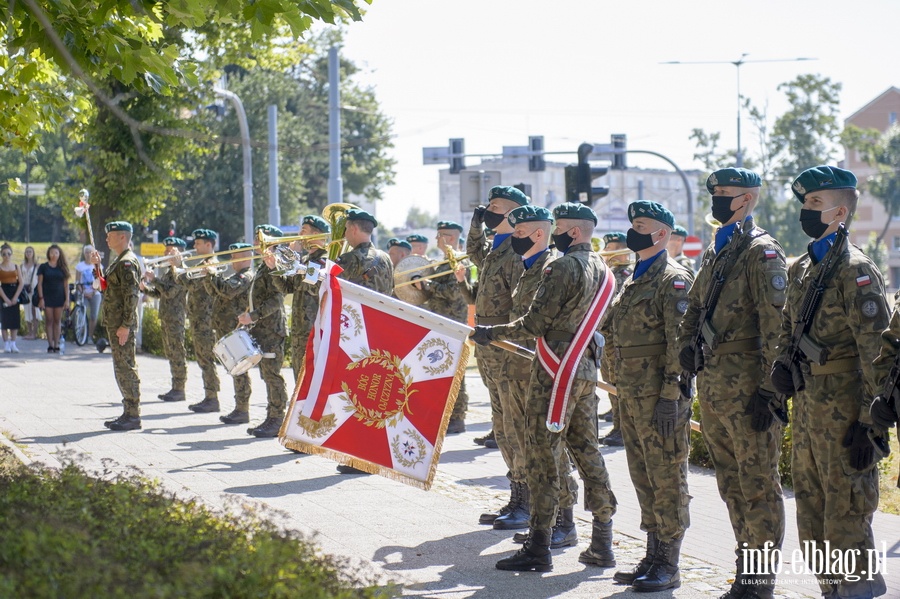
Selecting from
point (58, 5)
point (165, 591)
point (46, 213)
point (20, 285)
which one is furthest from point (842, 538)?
point (46, 213)

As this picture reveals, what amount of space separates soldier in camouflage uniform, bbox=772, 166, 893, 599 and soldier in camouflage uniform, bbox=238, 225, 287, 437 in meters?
7.11

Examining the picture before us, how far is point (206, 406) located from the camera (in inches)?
541

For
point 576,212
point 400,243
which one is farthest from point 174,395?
point 576,212

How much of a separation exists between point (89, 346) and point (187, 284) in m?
9.80

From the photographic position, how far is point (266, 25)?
626 cm

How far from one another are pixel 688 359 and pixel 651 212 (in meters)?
1.06

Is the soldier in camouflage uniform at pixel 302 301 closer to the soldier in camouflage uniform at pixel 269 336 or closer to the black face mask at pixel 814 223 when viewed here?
the soldier in camouflage uniform at pixel 269 336

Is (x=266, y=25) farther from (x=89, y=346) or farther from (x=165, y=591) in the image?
(x=89, y=346)

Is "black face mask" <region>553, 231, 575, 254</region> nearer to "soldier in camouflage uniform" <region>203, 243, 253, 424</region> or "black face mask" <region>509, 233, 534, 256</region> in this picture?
"black face mask" <region>509, 233, 534, 256</region>

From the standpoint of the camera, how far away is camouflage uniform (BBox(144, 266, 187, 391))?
14789 millimetres

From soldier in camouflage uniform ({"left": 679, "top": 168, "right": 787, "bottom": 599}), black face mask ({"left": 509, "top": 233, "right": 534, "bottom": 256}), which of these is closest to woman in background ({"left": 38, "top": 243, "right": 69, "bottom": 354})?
black face mask ({"left": 509, "top": 233, "right": 534, "bottom": 256})

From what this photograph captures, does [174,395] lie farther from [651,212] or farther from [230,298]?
[651,212]

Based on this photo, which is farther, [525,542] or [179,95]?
[179,95]

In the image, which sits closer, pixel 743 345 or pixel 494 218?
pixel 743 345
